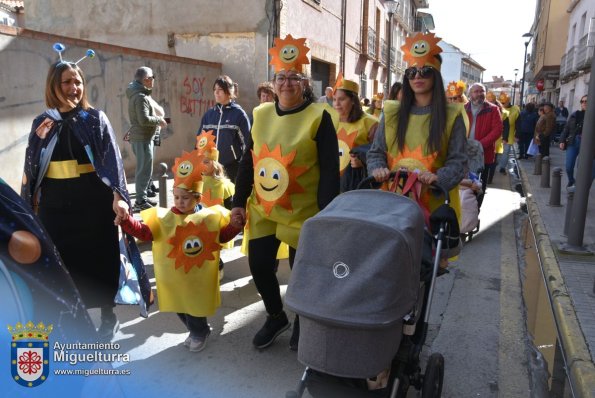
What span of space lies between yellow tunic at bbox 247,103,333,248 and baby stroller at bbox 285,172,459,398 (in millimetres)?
1052

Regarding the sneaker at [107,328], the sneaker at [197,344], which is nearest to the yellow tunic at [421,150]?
the sneaker at [197,344]

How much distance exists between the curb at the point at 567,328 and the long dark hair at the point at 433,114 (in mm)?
1763

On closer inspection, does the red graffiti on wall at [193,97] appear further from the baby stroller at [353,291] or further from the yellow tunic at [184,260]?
the baby stroller at [353,291]

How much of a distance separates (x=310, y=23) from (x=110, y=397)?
1592 cm

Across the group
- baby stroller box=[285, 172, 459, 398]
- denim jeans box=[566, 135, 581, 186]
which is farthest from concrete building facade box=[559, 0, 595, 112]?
baby stroller box=[285, 172, 459, 398]

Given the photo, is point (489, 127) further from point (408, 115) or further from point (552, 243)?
point (408, 115)

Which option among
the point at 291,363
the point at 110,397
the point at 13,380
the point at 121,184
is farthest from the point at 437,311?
the point at 13,380

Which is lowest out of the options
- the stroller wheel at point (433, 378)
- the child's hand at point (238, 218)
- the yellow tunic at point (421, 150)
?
the stroller wheel at point (433, 378)

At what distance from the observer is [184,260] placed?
11.8 feet

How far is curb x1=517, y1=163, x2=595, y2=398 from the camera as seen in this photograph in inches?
130

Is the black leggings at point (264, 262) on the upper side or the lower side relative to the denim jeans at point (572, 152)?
lower

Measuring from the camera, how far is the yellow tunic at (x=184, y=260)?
141 inches

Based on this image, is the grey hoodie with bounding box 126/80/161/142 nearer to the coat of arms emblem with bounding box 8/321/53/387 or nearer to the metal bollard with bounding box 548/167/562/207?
the coat of arms emblem with bounding box 8/321/53/387

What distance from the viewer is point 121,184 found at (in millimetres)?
3375
